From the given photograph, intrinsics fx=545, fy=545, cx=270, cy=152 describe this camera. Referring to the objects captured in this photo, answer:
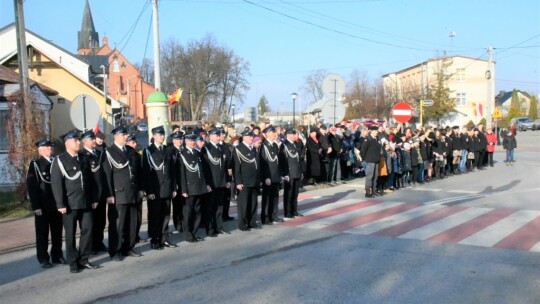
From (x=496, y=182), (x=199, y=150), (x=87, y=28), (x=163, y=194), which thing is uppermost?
(x=87, y=28)

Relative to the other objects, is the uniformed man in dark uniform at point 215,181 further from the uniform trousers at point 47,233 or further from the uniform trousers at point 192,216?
the uniform trousers at point 47,233

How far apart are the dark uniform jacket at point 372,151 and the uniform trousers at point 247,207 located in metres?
4.98

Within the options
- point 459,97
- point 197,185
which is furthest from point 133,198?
point 459,97

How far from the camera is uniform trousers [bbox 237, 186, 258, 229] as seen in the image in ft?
34.7

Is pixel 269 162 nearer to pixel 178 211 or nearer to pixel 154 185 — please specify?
pixel 178 211

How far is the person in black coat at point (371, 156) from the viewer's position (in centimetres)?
1469

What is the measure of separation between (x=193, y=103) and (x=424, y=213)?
214ft

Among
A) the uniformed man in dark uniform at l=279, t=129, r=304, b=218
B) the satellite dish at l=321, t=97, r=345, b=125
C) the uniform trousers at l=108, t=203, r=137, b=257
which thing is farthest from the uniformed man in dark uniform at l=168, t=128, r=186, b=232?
the satellite dish at l=321, t=97, r=345, b=125

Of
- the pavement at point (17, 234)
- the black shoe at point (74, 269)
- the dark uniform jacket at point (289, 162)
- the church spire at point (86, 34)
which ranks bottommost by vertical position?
the pavement at point (17, 234)

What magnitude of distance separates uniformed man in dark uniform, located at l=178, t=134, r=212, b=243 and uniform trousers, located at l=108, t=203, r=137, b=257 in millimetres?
1171

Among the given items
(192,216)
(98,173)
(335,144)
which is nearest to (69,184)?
(98,173)

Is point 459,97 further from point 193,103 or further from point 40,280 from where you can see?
point 40,280

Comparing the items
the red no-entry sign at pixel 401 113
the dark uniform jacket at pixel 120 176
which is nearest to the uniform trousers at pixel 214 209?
the dark uniform jacket at pixel 120 176

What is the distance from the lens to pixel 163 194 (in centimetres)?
903
